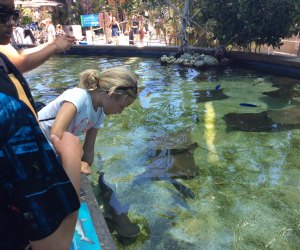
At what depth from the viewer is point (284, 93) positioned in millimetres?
8539

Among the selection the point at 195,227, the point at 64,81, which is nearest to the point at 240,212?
the point at 195,227

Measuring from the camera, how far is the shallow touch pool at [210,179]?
3088 mm

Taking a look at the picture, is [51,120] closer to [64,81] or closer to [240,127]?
[240,127]

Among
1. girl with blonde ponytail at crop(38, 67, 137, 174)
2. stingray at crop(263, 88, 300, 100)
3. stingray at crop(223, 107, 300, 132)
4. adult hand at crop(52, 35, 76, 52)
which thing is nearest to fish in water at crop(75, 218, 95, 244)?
girl with blonde ponytail at crop(38, 67, 137, 174)

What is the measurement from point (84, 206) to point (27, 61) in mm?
1270

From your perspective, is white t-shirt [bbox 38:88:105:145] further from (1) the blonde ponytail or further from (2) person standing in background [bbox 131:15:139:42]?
(2) person standing in background [bbox 131:15:139:42]

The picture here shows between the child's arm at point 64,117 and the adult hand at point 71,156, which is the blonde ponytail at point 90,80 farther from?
the adult hand at point 71,156

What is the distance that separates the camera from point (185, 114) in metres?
6.99

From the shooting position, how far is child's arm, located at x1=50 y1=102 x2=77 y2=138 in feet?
6.68

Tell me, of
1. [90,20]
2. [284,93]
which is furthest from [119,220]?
[90,20]

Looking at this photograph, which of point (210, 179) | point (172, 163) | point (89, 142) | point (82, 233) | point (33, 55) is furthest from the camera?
point (172, 163)

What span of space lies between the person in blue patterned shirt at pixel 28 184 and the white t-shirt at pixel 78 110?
55.1 inches

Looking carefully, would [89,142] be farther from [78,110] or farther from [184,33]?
[184,33]

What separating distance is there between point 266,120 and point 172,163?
2.97 metres
